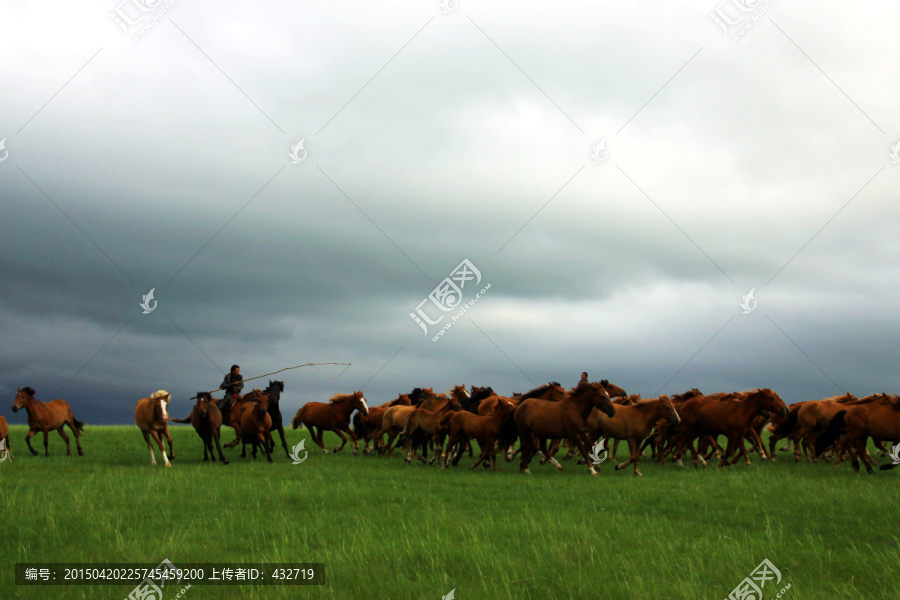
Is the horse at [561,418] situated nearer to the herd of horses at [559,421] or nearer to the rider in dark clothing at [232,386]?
the herd of horses at [559,421]

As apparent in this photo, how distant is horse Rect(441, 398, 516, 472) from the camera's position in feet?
55.9

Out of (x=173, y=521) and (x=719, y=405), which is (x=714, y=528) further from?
(x=719, y=405)

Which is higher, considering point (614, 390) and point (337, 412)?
point (337, 412)

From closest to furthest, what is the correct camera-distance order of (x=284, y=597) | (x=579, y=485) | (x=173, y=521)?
(x=284, y=597) < (x=173, y=521) < (x=579, y=485)

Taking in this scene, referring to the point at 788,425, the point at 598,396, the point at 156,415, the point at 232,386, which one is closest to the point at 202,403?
the point at 156,415

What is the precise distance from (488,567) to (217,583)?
310 cm

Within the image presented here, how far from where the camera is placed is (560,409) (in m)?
16.5

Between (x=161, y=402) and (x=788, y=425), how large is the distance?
2048 cm

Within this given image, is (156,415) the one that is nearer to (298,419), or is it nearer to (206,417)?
(206,417)

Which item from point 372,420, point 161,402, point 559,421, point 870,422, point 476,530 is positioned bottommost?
point 476,530

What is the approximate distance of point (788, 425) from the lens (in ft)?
66.5

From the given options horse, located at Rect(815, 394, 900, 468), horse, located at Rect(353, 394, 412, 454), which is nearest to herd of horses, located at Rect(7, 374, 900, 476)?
horse, located at Rect(815, 394, 900, 468)

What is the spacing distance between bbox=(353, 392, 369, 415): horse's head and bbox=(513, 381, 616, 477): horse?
7142 millimetres

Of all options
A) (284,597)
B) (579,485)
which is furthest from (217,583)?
(579,485)
